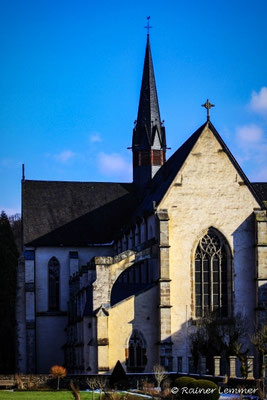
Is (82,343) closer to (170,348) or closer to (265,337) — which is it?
(170,348)

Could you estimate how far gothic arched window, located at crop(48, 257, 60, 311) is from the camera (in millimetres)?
65062

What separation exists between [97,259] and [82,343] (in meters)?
5.98

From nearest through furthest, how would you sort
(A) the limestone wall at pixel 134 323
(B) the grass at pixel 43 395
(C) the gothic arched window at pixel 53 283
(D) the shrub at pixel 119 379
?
(B) the grass at pixel 43 395, (D) the shrub at pixel 119 379, (A) the limestone wall at pixel 134 323, (C) the gothic arched window at pixel 53 283

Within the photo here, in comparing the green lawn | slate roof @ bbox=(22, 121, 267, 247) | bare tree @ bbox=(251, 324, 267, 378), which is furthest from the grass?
slate roof @ bbox=(22, 121, 267, 247)

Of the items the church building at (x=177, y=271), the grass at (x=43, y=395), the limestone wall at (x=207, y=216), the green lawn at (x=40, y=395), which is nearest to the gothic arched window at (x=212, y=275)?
the church building at (x=177, y=271)

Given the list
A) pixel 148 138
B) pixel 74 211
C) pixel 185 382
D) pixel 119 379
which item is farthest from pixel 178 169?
pixel 148 138

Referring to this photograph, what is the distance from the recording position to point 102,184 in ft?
233

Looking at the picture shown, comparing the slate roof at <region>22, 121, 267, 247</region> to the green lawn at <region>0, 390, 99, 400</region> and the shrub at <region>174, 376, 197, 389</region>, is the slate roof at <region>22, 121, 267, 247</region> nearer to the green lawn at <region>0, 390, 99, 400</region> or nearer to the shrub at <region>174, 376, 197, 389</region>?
the green lawn at <region>0, 390, 99, 400</region>

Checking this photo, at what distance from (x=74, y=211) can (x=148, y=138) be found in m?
9.75

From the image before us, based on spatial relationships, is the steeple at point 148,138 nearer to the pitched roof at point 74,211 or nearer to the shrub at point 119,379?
the pitched roof at point 74,211

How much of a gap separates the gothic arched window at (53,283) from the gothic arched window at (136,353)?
15882mm

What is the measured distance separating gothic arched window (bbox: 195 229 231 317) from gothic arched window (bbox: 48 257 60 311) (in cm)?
1640

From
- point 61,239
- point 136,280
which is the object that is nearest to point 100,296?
point 136,280

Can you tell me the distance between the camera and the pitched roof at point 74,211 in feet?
216
